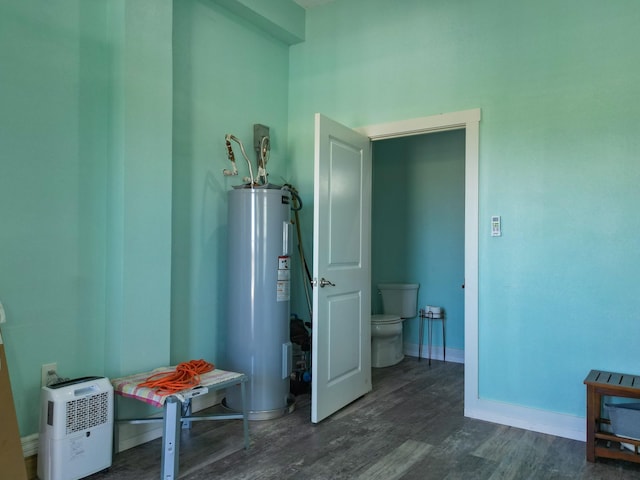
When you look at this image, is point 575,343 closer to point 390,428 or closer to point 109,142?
point 390,428

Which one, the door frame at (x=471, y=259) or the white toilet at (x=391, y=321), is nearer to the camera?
the door frame at (x=471, y=259)

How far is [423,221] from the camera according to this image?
4910 mm

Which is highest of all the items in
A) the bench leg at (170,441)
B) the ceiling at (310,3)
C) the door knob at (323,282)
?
the ceiling at (310,3)

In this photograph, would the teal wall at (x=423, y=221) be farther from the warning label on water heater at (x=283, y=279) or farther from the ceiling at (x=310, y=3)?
the warning label on water heater at (x=283, y=279)

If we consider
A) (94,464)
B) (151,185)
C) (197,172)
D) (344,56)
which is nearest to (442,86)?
(344,56)

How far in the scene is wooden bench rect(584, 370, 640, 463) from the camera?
92.7 inches

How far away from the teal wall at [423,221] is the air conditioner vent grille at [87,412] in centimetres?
329

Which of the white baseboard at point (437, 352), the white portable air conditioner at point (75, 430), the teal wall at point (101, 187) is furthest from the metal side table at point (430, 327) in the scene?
the white portable air conditioner at point (75, 430)

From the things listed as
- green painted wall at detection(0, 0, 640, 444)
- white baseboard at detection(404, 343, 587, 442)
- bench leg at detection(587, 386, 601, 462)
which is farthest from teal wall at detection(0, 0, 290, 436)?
bench leg at detection(587, 386, 601, 462)

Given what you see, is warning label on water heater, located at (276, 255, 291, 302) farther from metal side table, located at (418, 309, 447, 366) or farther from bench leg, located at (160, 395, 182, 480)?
metal side table, located at (418, 309, 447, 366)

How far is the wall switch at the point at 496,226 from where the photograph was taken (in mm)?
3002

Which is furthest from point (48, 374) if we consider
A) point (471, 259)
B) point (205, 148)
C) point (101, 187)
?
point (471, 259)

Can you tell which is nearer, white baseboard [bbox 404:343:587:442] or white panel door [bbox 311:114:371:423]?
white baseboard [bbox 404:343:587:442]

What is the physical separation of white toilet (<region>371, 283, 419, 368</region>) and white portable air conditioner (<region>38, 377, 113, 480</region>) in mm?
2573
